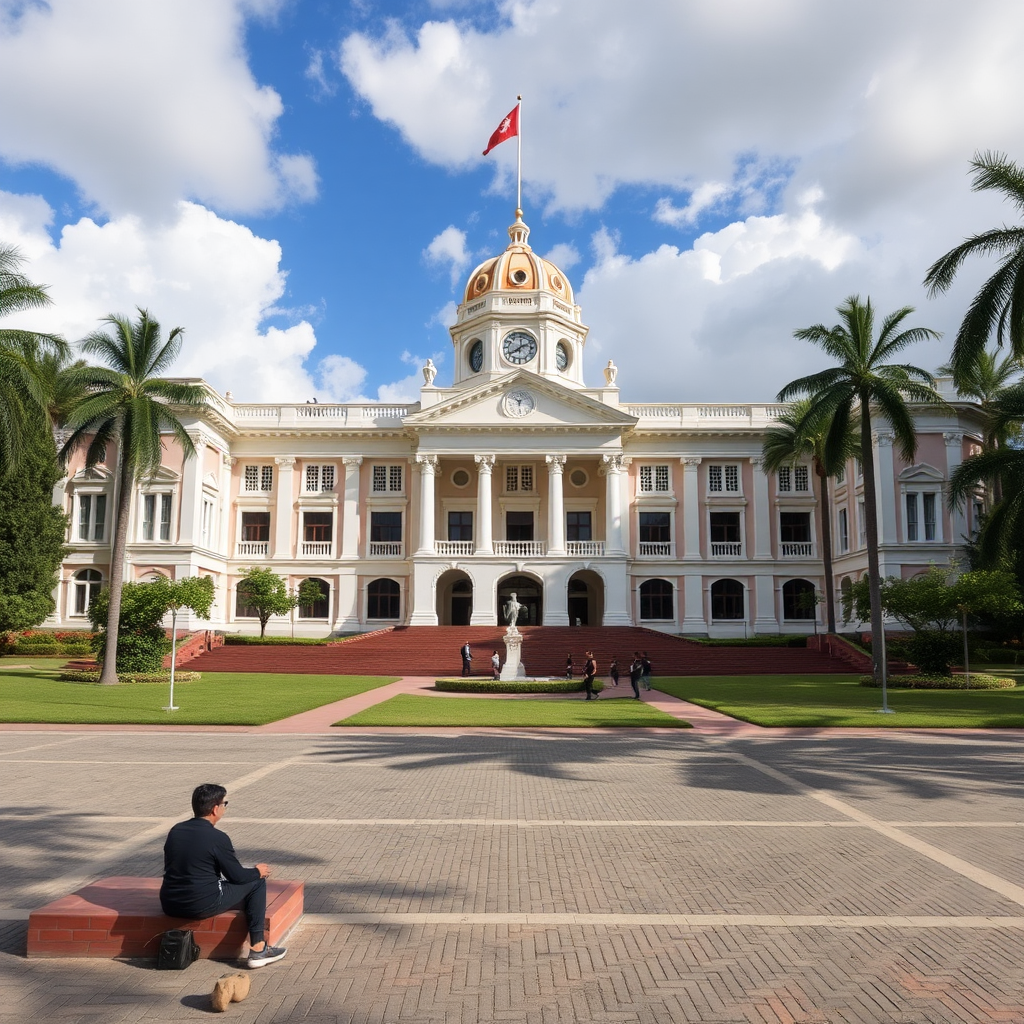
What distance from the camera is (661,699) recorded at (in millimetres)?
28391

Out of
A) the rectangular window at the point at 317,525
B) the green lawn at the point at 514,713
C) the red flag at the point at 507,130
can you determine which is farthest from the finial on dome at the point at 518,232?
the green lawn at the point at 514,713

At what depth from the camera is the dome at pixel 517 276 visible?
202 ft

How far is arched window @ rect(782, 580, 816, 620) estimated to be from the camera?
55.1 m

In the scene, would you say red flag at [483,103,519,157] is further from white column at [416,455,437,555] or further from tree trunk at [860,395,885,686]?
tree trunk at [860,395,885,686]

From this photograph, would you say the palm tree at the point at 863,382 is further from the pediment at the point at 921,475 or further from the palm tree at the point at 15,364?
the palm tree at the point at 15,364

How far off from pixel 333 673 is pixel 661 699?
681 inches

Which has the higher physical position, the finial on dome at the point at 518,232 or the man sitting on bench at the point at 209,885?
the finial on dome at the point at 518,232

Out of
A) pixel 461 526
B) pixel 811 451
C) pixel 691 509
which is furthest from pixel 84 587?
pixel 811 451

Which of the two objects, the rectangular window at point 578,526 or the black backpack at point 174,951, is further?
the rectangular window at point 578,526

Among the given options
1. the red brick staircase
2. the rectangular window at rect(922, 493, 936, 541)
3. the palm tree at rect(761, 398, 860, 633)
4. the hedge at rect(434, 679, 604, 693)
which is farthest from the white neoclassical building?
the hedge at rect(434, 679, 604, 693)

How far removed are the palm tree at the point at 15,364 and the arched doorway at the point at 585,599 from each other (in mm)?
32754

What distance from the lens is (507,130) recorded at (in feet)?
190

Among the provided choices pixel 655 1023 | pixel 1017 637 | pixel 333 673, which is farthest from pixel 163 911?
pixel 1017 637

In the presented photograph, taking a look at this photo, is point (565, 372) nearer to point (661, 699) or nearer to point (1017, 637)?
point (1017, 637)
